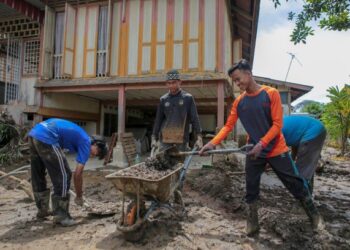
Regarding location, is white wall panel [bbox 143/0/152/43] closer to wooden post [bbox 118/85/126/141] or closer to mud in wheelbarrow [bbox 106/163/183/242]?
wooden post [bbox 118/85/126/141]

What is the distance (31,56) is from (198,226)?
9.36 m

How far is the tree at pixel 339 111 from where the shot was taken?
1246cm

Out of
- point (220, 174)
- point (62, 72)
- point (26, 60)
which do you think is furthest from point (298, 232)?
point (26, 60)

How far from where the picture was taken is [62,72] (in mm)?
9180

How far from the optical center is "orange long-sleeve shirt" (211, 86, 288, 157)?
9.67 ft

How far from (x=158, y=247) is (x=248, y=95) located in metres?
1.79

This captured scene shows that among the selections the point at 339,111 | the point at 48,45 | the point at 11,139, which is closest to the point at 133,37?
the point at 48,45

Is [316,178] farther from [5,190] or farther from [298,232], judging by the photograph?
[5,190]

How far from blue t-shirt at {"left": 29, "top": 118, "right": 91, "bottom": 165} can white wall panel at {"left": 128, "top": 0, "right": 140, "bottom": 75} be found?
5.54m

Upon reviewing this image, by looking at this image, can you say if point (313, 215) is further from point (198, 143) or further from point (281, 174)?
point (198, 143)

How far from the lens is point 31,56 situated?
10.3 m

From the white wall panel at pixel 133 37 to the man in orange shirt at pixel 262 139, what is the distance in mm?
6204

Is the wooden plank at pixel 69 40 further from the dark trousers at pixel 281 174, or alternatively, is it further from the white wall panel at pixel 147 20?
the dark trousers at pixel 281 174

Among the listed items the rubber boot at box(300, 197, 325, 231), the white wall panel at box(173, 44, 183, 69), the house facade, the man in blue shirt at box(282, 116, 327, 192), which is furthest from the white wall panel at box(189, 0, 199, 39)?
the rubber boot at box(300, 197, 325, 231)
